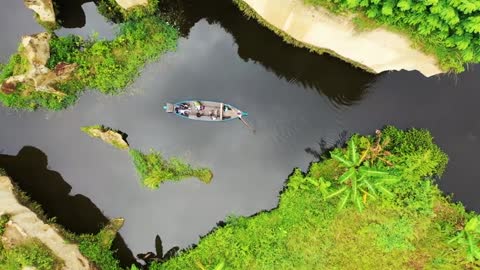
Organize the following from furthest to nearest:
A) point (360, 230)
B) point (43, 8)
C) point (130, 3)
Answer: point (360, 230), point (130, 3), point (43, 8)

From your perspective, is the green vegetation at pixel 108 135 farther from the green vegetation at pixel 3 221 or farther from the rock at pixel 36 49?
the green vegetation at pixel 3 221

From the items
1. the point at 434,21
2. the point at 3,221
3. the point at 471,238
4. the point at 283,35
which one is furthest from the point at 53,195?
the point at 471,238

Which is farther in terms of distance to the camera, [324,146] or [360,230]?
[324,146]

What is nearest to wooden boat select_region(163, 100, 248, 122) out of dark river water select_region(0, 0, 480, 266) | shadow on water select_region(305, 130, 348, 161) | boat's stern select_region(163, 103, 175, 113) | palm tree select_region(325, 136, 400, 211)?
boat's stern select_region(163, 103, 175, 113)

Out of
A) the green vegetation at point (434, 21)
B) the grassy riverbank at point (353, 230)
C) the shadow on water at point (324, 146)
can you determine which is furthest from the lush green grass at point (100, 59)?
the shadow on water at point (324, 146)

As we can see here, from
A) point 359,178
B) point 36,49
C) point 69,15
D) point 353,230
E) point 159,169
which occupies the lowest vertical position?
point 159,169

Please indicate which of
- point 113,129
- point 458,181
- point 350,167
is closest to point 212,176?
point 113,129

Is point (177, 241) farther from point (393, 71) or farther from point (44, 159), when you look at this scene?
point (393, 71)

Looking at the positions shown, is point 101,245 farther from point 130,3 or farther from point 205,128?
point 130,3

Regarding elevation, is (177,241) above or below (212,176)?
below
